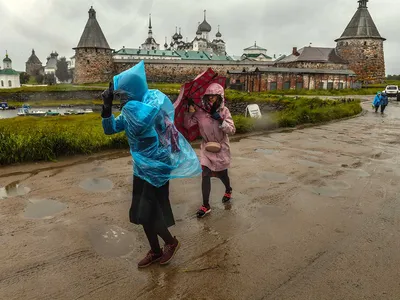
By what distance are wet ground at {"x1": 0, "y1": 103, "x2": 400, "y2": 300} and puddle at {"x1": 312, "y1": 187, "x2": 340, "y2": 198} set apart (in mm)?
15

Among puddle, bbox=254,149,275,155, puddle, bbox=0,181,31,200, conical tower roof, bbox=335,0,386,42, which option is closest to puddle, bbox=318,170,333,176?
puddle, bbox=254,149,275,155

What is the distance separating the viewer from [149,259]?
304cm

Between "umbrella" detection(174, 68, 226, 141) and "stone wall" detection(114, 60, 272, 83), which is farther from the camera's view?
"stone wall" detection(114, 60, 272, 83)

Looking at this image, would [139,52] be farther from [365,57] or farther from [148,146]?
[148,146]

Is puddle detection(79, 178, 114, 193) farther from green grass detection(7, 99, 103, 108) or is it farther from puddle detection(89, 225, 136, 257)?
green grass detection(7, 99, 103, 108)

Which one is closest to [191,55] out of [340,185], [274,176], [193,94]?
[274,176]

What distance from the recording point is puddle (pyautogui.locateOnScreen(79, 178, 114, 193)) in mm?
5078

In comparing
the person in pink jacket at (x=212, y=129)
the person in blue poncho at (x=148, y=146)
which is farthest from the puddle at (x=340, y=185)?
the person in blue poncho at (x=148, y=146)

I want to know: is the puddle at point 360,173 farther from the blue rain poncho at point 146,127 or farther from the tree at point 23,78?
Result: the tree at point 23,78

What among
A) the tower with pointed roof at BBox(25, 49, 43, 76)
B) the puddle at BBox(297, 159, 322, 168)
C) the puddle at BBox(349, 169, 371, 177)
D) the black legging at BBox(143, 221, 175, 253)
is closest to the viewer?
the black legging at BBox(143, 221, 175, 253)

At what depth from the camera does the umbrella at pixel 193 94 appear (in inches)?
153

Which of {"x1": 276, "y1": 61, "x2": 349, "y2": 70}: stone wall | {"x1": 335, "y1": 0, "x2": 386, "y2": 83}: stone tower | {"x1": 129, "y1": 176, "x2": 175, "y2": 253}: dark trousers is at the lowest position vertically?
{"x1": 129, "y1": 176, "x2": 175, "y2": 253}: dark trousers

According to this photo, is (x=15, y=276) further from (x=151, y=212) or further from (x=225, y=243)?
(x=225, y=243)

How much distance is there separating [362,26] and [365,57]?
14.6ft
